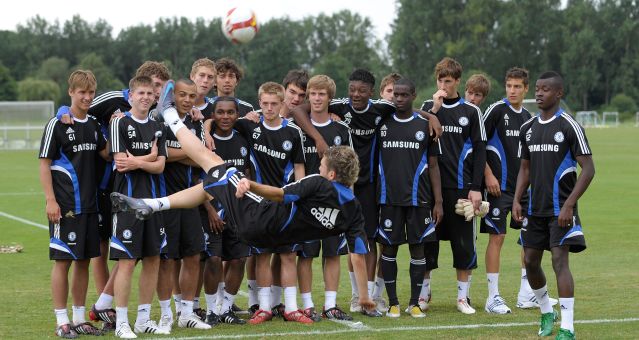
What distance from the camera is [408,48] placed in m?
96.2

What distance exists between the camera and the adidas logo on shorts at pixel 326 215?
7605 millimetres

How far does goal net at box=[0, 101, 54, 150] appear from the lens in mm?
49438

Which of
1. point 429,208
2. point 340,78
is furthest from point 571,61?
point 429,208

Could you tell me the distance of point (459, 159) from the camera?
9.75 m

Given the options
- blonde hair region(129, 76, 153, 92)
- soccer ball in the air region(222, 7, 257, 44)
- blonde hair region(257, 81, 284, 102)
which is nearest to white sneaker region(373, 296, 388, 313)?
blonde hair region(257, 81, 284, 102)

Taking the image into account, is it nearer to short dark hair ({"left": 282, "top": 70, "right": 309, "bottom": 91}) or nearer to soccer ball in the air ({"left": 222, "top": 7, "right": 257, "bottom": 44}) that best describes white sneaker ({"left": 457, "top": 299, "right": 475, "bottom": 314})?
short dark hair ({"left": 282, "top": 70, "right": 309, "bottom": 91})

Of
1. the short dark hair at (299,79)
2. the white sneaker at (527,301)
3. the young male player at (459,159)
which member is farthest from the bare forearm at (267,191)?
the white sneaker at (527,301)

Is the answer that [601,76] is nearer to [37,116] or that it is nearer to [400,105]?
[37,116]

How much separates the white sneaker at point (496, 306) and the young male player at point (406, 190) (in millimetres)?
784

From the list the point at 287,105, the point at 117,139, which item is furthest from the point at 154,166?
the point at 287,105

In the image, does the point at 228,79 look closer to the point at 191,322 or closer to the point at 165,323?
the point at 191,322

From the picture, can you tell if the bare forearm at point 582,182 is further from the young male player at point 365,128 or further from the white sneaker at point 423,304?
the white sneaker at point 423,304

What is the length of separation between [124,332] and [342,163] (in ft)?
7.74

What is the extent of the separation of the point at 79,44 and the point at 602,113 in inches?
2751
